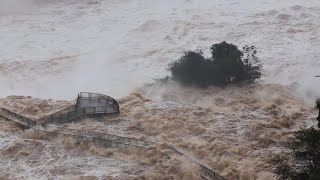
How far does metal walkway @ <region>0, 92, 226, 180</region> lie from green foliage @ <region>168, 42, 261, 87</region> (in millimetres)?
6303

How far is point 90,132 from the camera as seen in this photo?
28.1m

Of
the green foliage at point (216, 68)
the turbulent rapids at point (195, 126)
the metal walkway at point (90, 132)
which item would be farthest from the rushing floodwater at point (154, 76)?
the green foliage at point (216, 68)

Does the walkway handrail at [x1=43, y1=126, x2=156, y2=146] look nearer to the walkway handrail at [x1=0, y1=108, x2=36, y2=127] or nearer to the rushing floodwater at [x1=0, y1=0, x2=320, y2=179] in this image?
the rushing floodwater at [x1=0, y1=0, x2=320, y2=179]

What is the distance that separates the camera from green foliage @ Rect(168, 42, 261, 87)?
3506cm

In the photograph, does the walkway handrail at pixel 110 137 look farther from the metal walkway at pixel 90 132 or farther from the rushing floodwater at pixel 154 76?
the rushing floodwater at pixel 154 76

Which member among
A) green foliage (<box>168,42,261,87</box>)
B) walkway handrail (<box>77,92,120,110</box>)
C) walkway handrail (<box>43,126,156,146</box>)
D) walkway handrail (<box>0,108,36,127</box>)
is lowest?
walkway handrail (<box>43,126,156,146</box>)

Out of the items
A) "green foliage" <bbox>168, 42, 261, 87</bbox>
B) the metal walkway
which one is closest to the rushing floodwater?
the metal walkway

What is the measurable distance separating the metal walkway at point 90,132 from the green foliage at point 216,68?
20.7ft

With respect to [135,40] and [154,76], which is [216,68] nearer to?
[154,76]

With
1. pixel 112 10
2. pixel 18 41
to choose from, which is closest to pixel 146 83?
pixel 18 41

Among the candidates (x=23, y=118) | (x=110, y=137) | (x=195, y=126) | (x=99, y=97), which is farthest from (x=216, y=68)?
(x=23, y=118)

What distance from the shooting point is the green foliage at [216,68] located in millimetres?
35062

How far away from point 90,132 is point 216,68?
36.3ft

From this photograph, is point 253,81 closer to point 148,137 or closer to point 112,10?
point 148,137
